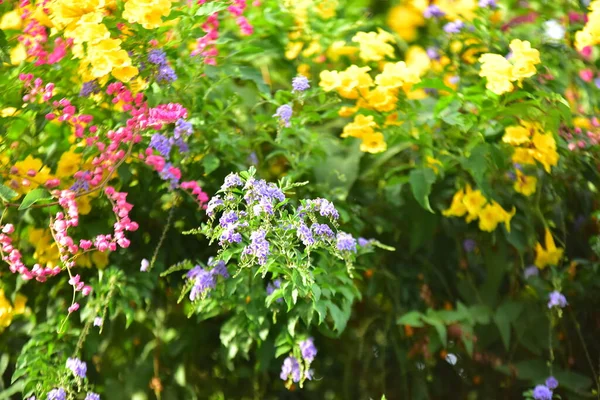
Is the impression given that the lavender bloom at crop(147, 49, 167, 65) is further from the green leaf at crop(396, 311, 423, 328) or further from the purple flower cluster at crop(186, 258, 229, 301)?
the green leaf at crop(396, 311, 423, 328)

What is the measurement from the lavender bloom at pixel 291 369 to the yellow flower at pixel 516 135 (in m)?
0.73

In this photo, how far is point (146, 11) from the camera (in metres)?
1.75

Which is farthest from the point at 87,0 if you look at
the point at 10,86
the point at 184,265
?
the point at 184,265

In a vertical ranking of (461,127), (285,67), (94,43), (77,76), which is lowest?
(285,67)

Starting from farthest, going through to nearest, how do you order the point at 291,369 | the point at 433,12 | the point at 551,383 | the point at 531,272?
the point at 433,12, the point at 531,272, the point at 551,383, the point at 291,369

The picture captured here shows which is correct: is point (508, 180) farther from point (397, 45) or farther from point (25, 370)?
point (25, 370)

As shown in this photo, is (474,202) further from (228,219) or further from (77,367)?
(77,367)

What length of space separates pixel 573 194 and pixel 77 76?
1.40 m

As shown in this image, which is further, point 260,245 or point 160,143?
point 160,143

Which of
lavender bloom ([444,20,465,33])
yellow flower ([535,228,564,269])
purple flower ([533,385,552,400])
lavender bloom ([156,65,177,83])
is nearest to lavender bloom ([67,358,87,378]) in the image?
lavender bloom ([156,65,177,83])

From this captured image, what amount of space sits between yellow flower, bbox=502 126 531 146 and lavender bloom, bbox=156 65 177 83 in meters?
0.81

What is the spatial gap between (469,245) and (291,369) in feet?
2.48

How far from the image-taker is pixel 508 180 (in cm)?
229

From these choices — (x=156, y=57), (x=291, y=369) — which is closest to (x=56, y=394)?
(x=291, y=369)
